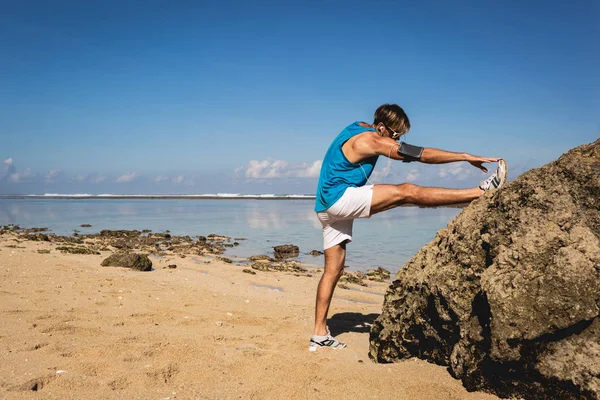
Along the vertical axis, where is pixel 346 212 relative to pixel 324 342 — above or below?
above

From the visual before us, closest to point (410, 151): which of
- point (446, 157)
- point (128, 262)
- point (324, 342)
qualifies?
point (446, 157)

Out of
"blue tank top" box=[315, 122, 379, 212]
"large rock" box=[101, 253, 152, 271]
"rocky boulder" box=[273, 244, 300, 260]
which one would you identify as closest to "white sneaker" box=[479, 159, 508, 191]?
"blue tank top" box=[315, 122, 379, 212]

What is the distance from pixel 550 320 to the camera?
126 inches

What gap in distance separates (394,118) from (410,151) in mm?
525

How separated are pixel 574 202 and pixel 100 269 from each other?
9.12 meters

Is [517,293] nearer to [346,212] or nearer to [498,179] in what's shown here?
[498,179]

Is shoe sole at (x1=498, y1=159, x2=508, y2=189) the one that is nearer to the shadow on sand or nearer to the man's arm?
the man's arm

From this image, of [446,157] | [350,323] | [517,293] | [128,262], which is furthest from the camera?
[128,262]

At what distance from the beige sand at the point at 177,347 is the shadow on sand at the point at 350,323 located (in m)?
0.02

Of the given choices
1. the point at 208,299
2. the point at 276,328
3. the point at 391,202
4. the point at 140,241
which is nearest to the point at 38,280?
the point at 208,299

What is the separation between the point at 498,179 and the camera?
14.3 feet

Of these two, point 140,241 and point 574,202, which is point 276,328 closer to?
point 574,202

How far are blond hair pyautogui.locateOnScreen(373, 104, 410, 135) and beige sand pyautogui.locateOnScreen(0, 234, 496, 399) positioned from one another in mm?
2427

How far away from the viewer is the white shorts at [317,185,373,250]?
4.80m
